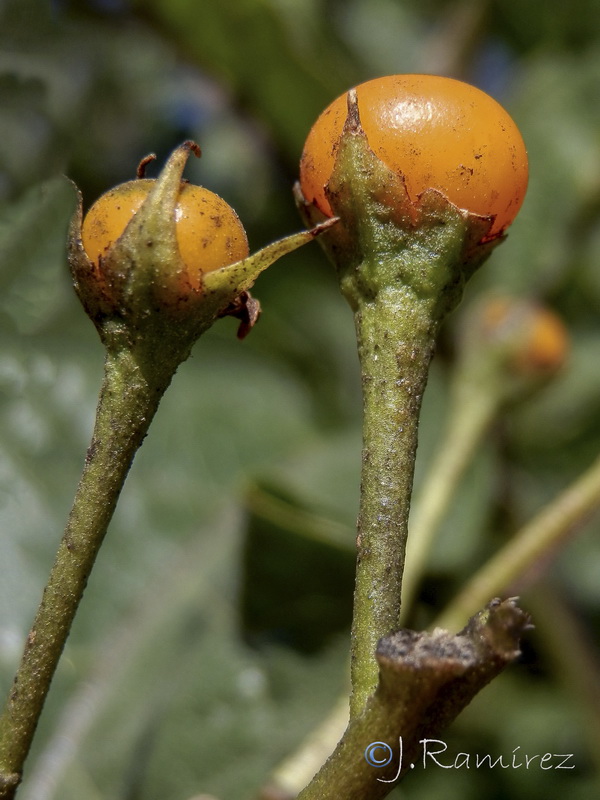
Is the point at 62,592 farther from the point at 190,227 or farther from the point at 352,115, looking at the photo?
the point at 352,115

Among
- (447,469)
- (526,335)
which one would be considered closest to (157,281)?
(447,469)

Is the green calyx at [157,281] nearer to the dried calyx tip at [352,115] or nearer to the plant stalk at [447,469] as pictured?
the dried calyx tip at [352,115]

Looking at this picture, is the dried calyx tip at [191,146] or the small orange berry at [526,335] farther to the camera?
the small orange berry at [526,335]

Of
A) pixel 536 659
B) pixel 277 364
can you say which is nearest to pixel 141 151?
pixel 277 364

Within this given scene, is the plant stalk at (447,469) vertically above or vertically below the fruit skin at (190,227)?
below

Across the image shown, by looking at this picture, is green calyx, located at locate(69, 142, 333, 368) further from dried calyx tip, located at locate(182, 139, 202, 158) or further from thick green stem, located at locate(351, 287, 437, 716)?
thick green stem, located at locate(351, 287, 437, 716)

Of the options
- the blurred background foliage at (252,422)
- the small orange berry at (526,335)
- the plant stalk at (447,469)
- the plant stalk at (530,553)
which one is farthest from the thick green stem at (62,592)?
the small orange berry at (526,335)
